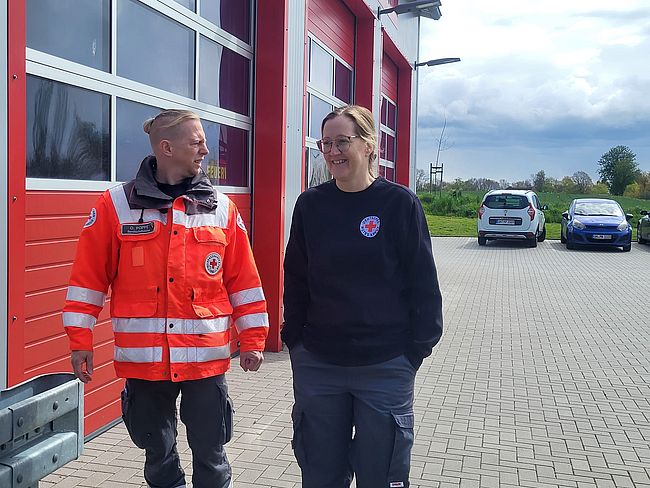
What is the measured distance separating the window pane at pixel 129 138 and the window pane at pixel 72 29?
0.40 metres

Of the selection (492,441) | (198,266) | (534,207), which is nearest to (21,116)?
(198,266)

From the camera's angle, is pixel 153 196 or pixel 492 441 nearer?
pixel 153 196

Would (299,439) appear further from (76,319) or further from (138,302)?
(76,319)

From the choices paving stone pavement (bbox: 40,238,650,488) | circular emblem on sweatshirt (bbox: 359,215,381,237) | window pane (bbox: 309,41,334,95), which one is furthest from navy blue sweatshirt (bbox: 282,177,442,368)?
window pane (bbox: 309,41,334,95)

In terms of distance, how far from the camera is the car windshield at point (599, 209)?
23.5 m

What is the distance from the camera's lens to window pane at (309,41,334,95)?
9.77m

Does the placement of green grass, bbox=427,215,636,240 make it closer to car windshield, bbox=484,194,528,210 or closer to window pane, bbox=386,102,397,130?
car windshield, bbox=484,194,528,210

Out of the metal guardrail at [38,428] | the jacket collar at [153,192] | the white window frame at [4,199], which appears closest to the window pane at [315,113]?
the white window frame at [4,199]

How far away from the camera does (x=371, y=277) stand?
2953 mm

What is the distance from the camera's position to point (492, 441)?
509cm

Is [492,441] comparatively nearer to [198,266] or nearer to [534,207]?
[198,266]

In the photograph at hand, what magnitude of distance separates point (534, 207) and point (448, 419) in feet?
61.7

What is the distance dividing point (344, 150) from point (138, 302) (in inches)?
44.4

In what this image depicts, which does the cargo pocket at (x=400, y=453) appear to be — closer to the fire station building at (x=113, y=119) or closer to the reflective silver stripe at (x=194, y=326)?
the reflective silver stripe at (x=194, y=326)
